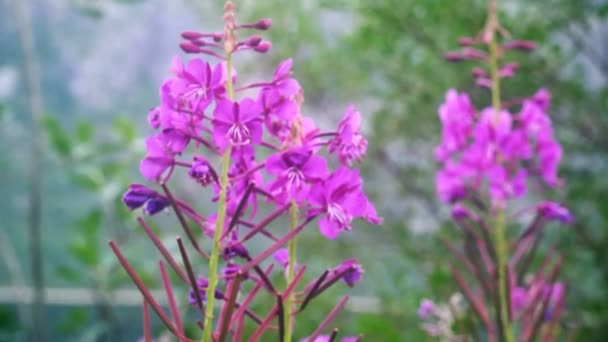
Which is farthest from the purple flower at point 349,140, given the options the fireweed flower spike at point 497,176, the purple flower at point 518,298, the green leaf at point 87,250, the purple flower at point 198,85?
the green leaf at point 87,250

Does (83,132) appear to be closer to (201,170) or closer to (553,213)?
(553,213)

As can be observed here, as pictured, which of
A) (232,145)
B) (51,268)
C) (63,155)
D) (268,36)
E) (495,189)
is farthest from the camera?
(51,268)

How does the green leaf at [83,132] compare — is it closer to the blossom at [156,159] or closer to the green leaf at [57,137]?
the green leaf at [57,137]

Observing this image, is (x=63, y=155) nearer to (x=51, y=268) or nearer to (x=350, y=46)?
(x=350, y=46)

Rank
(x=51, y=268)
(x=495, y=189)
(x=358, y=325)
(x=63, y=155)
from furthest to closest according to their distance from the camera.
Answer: (x=51, y=268)
(x=63, y=155)
(x=358, y=325)
(x=495, y=189)

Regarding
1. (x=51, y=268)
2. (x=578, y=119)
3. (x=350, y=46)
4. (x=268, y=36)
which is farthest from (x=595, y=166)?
(x=51, y=268)

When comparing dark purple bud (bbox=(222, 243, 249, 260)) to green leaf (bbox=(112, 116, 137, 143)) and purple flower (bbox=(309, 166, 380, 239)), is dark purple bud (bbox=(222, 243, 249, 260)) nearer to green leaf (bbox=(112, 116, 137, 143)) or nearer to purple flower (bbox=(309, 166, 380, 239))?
purple flower (bbox=(309, 166, 380, 239))

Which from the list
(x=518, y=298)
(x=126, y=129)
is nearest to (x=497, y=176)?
(x=518, y=298)
